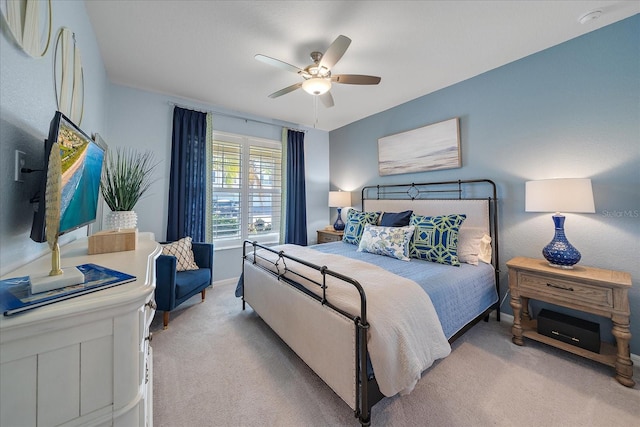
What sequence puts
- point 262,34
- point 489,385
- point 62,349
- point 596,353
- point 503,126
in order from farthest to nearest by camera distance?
point 503,126
point 262,34
point 596,353
point 489,385
point 62,349

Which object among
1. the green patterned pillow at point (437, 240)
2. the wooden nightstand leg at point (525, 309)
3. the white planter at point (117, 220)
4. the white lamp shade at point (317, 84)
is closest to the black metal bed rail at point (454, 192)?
the wooden nightstand leg at point (525, 309)

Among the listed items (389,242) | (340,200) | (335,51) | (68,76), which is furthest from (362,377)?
(340,200)

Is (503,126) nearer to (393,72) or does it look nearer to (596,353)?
(393,72)

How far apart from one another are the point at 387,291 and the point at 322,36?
2274 mm

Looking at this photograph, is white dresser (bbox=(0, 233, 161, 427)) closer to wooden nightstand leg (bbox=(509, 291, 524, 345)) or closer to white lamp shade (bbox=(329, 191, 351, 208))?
wooden nightstand leg (bbox=(509, 291, 524, 345))

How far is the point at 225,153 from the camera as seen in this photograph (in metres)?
3.93

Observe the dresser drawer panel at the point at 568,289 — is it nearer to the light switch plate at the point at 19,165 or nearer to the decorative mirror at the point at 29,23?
the light switch plate at the point at 19,165

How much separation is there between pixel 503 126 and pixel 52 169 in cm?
363

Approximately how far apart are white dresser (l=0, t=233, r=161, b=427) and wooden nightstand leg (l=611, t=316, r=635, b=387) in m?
2.99

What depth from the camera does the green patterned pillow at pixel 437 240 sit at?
2.45 m

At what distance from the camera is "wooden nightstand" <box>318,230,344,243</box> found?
4207 mm

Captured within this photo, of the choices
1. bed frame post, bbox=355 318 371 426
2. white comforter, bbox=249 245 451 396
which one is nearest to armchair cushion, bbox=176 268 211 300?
white comforter, bbox=249 245 451 396

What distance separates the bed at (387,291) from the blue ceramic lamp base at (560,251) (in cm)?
52

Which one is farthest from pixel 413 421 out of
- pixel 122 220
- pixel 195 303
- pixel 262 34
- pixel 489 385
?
pixel 262 34
